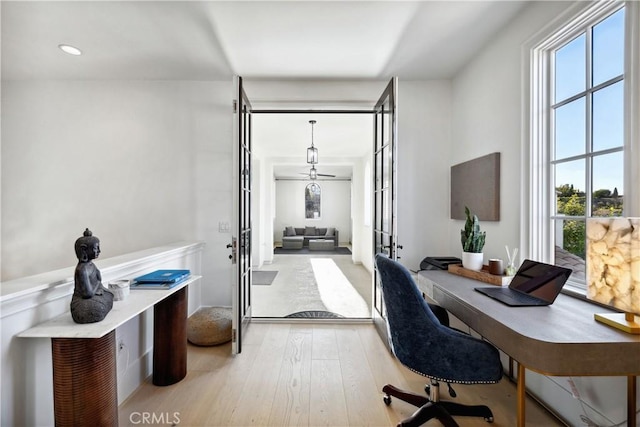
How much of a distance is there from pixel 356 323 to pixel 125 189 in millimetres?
2883

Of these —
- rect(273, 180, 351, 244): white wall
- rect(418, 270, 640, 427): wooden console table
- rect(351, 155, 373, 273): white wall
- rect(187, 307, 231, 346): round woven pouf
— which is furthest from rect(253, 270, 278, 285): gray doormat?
rect(273, 180, 351, 244): white wall

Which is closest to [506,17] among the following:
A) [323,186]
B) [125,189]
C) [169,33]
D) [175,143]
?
[169,33]

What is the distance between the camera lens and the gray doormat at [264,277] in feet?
16.8

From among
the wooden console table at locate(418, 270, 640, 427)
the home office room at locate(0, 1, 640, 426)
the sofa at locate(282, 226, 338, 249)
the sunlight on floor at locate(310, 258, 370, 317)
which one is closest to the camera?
the wooden console table at locate(418, 270, 640, 427)

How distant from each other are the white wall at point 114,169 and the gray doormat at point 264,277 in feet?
6.77

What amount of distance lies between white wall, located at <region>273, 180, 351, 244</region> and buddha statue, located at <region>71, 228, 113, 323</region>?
33.1 feet

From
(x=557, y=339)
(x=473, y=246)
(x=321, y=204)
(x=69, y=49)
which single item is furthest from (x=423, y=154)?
(x=321, y=204)

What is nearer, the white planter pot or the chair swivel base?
the chair swivel base

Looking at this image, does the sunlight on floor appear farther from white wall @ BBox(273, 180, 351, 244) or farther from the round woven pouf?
white wall @ BBox(273, 180, 351, 244)

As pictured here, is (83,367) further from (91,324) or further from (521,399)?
(521,399)

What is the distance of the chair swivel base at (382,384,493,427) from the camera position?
61.2 inches

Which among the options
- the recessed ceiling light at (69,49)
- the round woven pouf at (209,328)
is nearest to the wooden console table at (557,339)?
the round woven pouf at (209,328)

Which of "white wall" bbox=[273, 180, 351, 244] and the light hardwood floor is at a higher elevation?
"white wall" bbox=[273, 180, 351, 244]

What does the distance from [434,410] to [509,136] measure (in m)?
1.93
